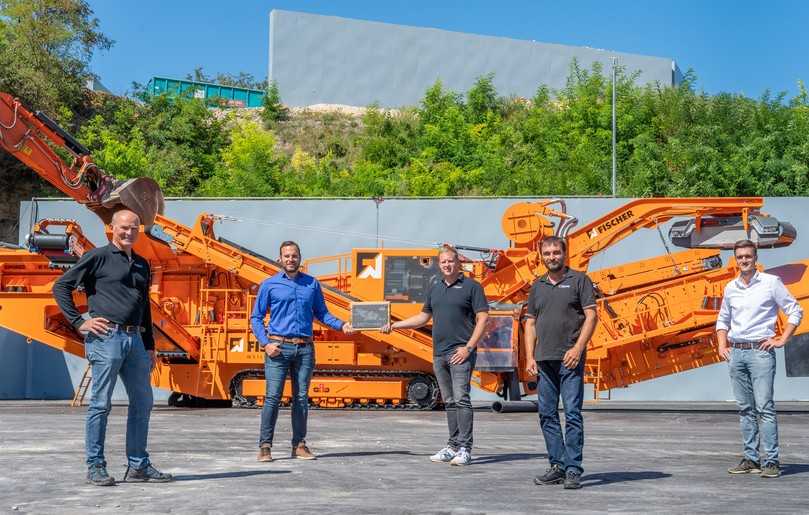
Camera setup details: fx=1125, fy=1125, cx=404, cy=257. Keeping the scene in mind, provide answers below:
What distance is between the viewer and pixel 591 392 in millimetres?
23312

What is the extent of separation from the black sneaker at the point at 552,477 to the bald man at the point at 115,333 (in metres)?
2.86

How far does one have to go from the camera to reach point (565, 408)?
8539 mm

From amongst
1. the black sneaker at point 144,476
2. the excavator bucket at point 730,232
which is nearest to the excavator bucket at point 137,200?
the excavator bucket at point 730,232

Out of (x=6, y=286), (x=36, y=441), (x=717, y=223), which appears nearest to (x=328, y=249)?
(x=6, y=286)

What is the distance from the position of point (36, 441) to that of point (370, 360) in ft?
24.7

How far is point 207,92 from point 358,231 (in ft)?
101

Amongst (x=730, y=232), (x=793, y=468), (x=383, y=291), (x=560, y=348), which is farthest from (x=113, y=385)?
(x=730, y=232)

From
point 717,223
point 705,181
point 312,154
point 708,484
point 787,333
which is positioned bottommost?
point 708,484

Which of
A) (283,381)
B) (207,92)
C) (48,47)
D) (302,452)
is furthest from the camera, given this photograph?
(207,92)

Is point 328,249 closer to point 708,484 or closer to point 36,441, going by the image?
point 36,441

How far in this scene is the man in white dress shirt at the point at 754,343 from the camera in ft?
30.9

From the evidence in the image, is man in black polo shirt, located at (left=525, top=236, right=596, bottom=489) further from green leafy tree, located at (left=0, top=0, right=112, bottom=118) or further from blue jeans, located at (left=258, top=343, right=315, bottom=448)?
green leafy tree, located at (left=0, top=0, right=112, bottom=118)

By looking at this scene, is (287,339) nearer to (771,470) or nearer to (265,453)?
(265,453)

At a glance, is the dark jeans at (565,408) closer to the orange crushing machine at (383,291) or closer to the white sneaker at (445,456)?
the white sneaker at (445,456)
